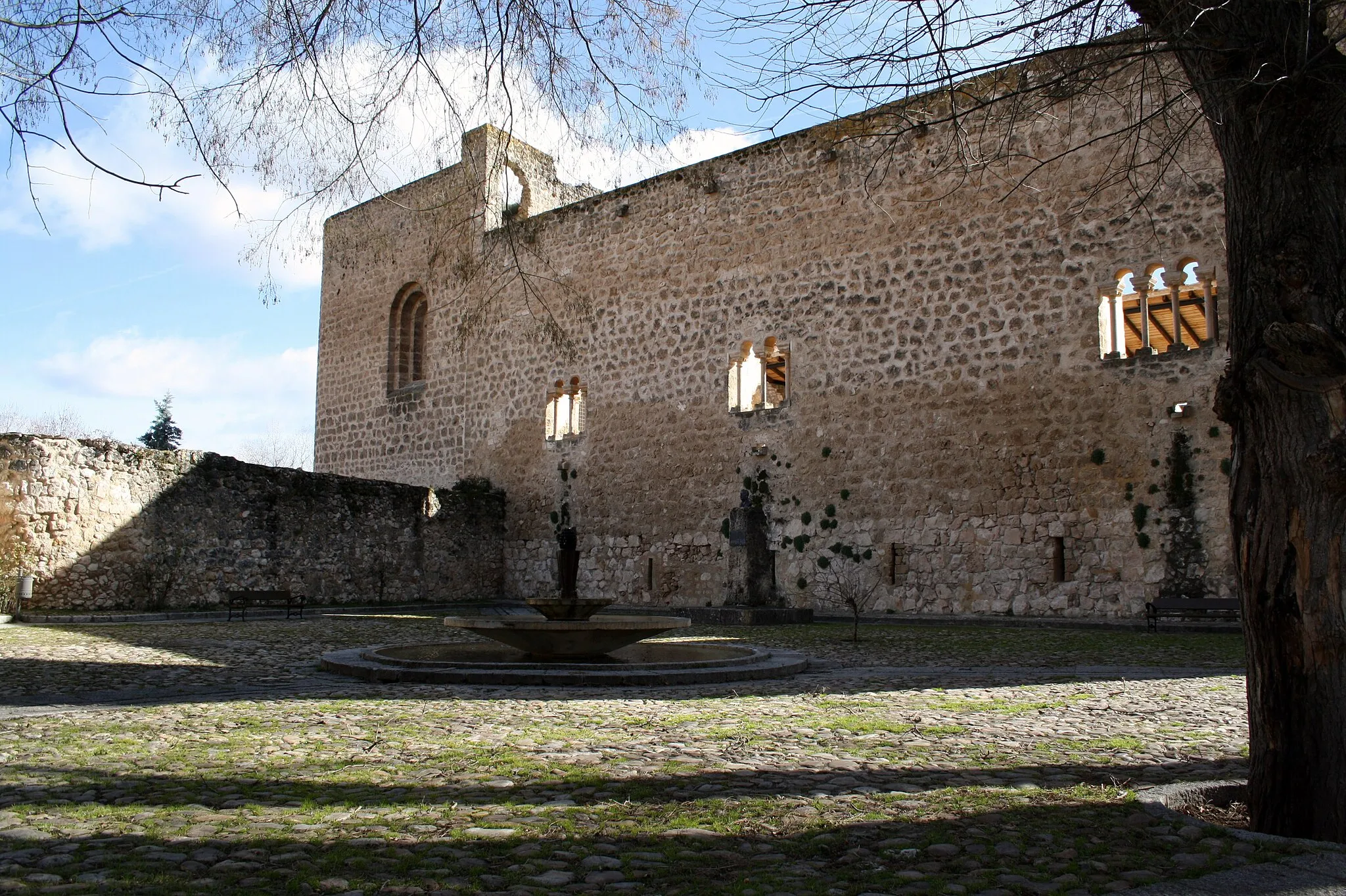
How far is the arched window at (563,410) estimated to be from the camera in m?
19.8

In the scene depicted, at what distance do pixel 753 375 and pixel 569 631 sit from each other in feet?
35.8

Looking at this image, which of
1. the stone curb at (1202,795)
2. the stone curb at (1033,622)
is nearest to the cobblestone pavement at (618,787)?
the stone curb at (1202,795)

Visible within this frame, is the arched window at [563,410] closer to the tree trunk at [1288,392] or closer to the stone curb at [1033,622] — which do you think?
the stone curb at [1033,622]

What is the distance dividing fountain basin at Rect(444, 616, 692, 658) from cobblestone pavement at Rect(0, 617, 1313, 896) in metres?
0.89

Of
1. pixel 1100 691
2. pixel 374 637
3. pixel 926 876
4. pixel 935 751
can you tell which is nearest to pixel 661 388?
pixel 374 637

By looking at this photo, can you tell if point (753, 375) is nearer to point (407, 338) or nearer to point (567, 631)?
point (407, 338)

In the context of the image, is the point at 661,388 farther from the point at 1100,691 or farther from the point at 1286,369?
the point at 1286,369

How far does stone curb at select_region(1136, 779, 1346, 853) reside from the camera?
2961mm

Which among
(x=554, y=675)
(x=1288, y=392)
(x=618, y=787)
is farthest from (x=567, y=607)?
(x=1288, y=392)

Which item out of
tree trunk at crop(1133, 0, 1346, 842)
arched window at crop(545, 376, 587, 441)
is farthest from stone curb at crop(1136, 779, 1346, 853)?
arched window at crop(545, 376, 587, 441)

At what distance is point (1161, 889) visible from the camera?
246cm

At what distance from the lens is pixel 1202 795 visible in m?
3.60

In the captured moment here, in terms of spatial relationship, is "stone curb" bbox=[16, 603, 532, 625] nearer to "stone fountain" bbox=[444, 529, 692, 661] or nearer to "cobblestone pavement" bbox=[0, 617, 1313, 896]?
"cobblestone pavement" bbox=[0, 617, 1313, 896]

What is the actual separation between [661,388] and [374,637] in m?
8.42
